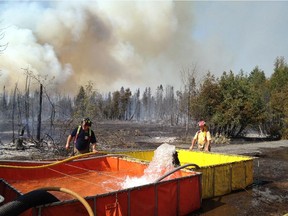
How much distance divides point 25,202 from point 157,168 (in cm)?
496

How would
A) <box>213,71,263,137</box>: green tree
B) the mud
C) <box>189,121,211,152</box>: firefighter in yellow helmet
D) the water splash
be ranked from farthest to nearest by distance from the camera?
1. <box>213,71,263,137</box>: green tree
2. <box>189,121,211,152</box>: firefighter in yellow helmet
3. the water splash
4. the mud

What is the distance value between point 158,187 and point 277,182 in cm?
754

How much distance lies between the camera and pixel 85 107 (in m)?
20.9

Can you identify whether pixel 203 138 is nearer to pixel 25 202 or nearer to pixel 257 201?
pixel 257 201

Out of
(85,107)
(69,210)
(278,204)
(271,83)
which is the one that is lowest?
(278,204)

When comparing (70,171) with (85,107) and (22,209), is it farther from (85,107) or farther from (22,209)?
(85,107)

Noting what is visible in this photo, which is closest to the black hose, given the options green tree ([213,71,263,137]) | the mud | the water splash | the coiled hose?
→ the coiled hose

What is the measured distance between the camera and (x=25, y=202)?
518 centimetres

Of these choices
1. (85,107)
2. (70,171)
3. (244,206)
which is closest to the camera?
(244,206)

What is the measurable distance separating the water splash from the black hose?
13.0 ft

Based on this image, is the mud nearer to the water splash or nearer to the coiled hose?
the water splash

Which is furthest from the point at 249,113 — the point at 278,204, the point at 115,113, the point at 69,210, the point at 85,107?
the point at 115,113

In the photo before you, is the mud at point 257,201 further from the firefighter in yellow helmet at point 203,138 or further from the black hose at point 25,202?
the black hose at point 25,202

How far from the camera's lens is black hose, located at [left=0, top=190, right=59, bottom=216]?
495 centimetres
